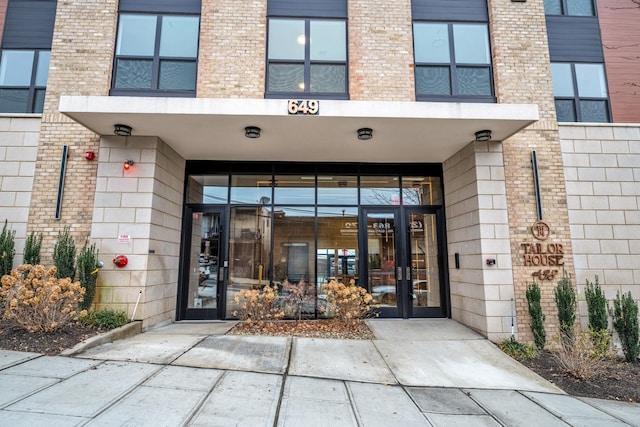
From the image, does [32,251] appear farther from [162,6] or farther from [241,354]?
[162,6]

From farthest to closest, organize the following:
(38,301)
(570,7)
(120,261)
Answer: (570,7), (120,261), (38,301)

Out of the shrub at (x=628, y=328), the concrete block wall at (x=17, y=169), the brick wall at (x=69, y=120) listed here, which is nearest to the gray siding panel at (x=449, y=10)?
the shrub at (x=628, y=328)

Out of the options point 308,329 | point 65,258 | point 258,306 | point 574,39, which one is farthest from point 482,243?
point 65,258

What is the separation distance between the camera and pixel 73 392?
3.82 metres

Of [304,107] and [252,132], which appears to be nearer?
[304,107]

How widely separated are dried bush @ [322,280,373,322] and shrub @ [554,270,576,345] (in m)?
3.44

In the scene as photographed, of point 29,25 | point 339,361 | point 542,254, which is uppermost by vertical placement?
point 29,25

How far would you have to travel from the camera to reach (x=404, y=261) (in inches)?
329

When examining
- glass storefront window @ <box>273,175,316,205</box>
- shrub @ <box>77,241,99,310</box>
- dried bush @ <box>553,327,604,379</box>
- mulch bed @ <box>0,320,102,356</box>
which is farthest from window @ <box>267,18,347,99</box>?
dried bush @ <box>553,327,604,379</box>

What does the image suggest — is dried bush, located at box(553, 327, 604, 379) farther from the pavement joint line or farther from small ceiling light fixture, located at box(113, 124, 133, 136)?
small ceiling light fixture, located at box(113, 124, 133, 136)

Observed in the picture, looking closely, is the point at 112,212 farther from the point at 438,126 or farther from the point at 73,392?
the point at 438,126

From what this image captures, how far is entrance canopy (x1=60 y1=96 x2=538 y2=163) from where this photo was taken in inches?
234

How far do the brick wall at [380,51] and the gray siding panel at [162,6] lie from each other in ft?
11.2

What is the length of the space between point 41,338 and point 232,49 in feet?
20.3
